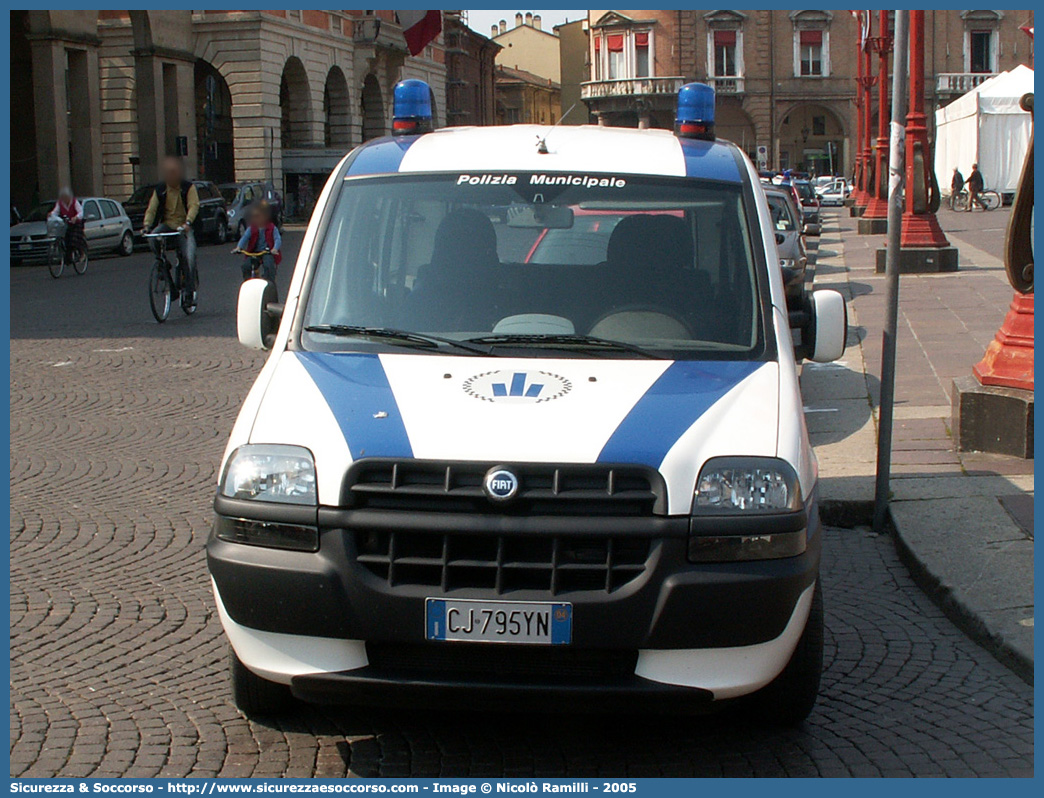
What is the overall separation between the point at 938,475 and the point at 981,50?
80.7 m

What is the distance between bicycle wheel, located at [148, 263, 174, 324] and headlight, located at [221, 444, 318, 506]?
497 inches

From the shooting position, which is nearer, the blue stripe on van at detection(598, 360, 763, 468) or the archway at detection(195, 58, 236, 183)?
the blue stripe on van at detection(598, 360, 763, 468)

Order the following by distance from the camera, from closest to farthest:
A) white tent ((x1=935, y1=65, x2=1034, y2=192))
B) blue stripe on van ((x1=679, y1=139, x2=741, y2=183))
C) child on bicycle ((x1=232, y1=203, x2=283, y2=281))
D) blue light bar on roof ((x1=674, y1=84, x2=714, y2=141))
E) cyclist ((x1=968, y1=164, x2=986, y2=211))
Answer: blue stripe on van ((x1=679, y1=139, x2=741, y2=183)) < blue light bar on roof ((x1=674, y1=84, x2=714, y2=141)) < child on bicycle ((x1=232, y1=203, x2=283, y2=281)) < cyclist ((x1=968, y1=164, x2=986, y2=211)) < white tent ((x1=935, y1=65, x2=1034, y2=192))

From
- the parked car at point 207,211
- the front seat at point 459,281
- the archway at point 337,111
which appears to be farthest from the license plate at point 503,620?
the archway at point 337,111

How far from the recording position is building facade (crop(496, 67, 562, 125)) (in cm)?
10244

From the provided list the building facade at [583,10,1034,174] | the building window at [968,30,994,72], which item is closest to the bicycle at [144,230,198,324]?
the building facade at [583,10,1034,174]

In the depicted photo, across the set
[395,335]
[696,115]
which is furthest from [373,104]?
[395,335]

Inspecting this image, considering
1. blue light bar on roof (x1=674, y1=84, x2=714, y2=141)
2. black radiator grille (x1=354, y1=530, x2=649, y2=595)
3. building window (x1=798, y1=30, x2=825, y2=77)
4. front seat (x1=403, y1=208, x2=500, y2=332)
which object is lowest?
black radiator grille (x1=354, y1=530, x2=649, y2=595)

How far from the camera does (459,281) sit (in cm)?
481

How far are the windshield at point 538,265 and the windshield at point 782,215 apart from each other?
10100 millimetres

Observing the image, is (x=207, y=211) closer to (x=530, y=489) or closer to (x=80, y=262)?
(x=80, y=262)

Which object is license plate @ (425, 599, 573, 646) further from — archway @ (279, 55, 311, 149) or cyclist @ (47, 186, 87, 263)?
archway @ (279, 55, 311, 149)

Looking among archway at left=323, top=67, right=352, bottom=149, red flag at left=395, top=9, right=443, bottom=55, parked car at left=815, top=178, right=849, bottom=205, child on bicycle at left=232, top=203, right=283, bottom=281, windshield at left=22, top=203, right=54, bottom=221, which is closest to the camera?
red flag at left=395, top=9, right=443, bottom=55

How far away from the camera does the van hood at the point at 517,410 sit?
374 centimetres
